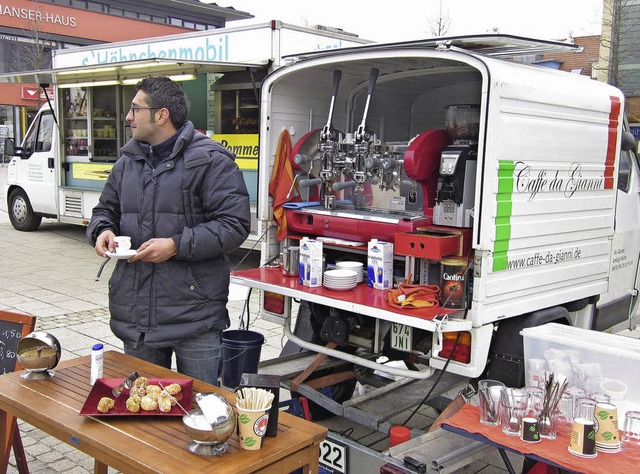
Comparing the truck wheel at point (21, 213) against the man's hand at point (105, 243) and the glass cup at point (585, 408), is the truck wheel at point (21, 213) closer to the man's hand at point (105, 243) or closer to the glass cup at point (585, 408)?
the man's hand at point (105, 243)

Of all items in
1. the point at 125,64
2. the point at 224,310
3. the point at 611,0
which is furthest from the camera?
the point at 611,0

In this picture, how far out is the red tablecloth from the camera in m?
2.44

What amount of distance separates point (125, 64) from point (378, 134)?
215 inches

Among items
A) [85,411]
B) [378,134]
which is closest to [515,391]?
[85,411]

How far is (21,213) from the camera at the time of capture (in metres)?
13.0

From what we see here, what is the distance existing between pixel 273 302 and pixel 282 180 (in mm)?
799

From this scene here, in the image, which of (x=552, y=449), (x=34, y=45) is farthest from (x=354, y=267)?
(x=34, y=45)

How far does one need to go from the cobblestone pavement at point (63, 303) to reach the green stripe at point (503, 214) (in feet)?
4.46

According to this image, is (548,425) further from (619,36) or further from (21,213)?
(619,36)

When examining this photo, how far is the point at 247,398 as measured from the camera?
238 centimetres

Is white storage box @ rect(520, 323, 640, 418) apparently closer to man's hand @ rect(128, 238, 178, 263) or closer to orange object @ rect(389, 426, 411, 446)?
orange object @ rect(389, 426, 411, 446)

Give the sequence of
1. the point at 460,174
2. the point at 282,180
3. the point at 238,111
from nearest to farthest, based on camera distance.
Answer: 1. the point at 460,174
2. the point at 282,180
3. the point at 238,111

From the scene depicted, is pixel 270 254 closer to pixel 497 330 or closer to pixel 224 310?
pixel 224 310

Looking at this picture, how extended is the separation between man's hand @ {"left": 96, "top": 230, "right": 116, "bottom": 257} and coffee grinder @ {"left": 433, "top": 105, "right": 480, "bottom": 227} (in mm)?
1718
